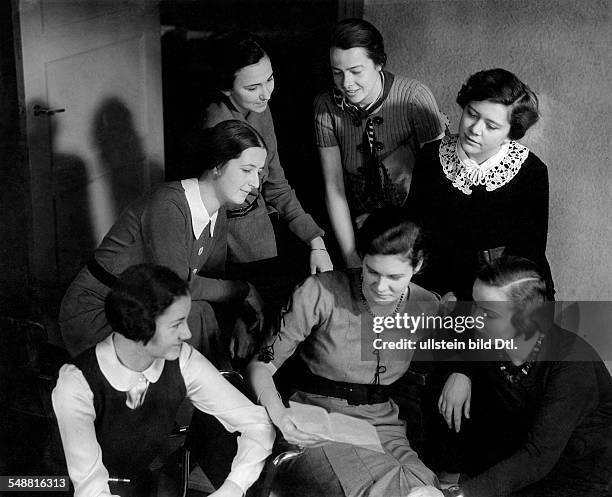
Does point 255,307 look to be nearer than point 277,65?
Yes

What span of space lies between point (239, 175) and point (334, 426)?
23.6 inches

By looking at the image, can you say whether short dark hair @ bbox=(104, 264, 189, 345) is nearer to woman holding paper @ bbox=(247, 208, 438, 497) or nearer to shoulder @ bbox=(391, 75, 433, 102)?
woman holding paper @ bbox=(247, 208, 438, 497)

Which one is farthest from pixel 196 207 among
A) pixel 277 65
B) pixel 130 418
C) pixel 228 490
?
pixel 277 65

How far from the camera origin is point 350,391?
74.9 inches

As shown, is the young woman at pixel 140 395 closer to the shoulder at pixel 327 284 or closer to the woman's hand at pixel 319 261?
the shoulder at pixel 327 284

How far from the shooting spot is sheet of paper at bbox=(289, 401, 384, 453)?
167cm

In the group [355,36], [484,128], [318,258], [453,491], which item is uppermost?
[355,36]

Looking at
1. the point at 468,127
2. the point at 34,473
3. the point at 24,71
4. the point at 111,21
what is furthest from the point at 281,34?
the point at 34,473

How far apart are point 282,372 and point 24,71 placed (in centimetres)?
113

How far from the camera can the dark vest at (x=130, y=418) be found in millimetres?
1550

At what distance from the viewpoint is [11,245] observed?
253 cm

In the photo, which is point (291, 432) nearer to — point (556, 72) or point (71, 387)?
point (71, 387)

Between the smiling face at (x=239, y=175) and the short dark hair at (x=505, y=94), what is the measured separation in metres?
0.49

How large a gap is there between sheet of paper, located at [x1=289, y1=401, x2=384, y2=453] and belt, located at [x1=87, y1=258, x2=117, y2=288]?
0.51 metres
